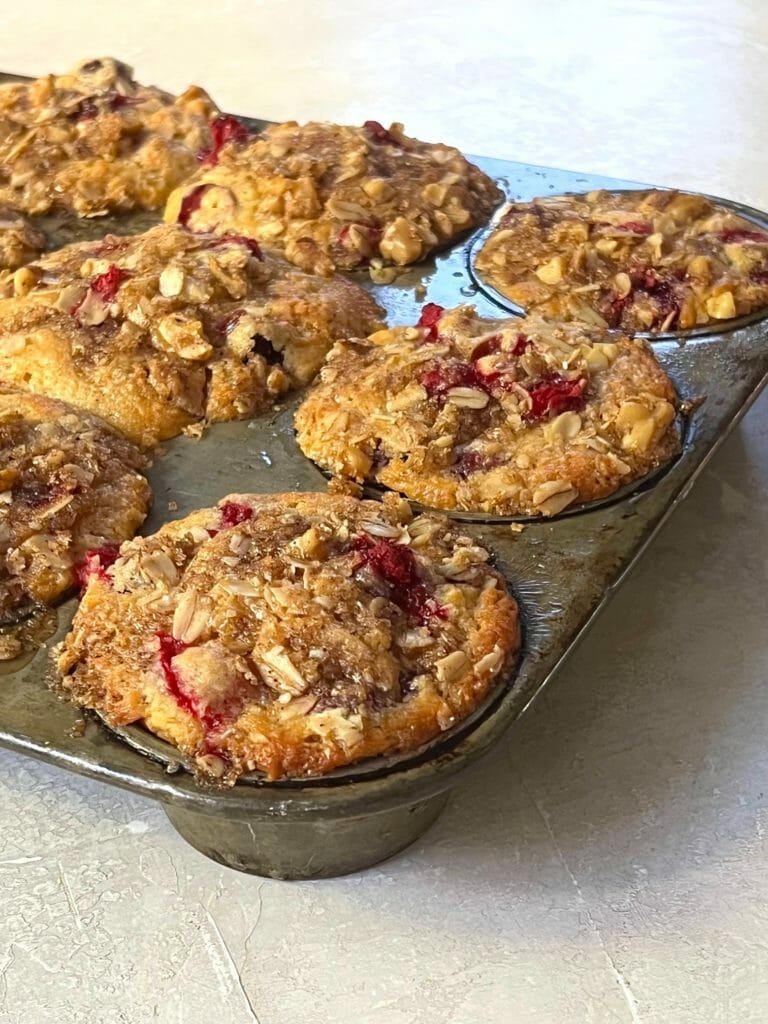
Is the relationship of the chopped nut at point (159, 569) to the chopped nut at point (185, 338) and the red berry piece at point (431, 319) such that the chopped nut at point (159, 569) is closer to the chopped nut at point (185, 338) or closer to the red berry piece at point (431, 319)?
the chopped nut at point (185, 338)

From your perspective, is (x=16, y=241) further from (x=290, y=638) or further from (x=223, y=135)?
(x=290, y=638)

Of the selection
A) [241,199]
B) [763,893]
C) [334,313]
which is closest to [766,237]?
[334,313]

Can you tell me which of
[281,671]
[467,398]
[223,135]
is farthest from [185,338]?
[223,135]

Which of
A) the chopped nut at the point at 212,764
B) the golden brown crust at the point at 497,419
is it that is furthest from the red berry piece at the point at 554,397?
the chopped nut at the point at 212,764

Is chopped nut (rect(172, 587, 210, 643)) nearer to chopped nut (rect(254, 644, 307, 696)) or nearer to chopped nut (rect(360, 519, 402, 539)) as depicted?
chopped nut (rect(254, 644, 307, 696))

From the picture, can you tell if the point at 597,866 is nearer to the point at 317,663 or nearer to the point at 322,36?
the point at 317,663

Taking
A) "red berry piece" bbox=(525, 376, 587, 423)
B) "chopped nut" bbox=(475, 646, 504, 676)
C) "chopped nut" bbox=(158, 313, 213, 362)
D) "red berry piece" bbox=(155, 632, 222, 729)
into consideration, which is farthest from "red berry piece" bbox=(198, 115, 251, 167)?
"chopped nut" bbox=(475, 646, 504, 676)
